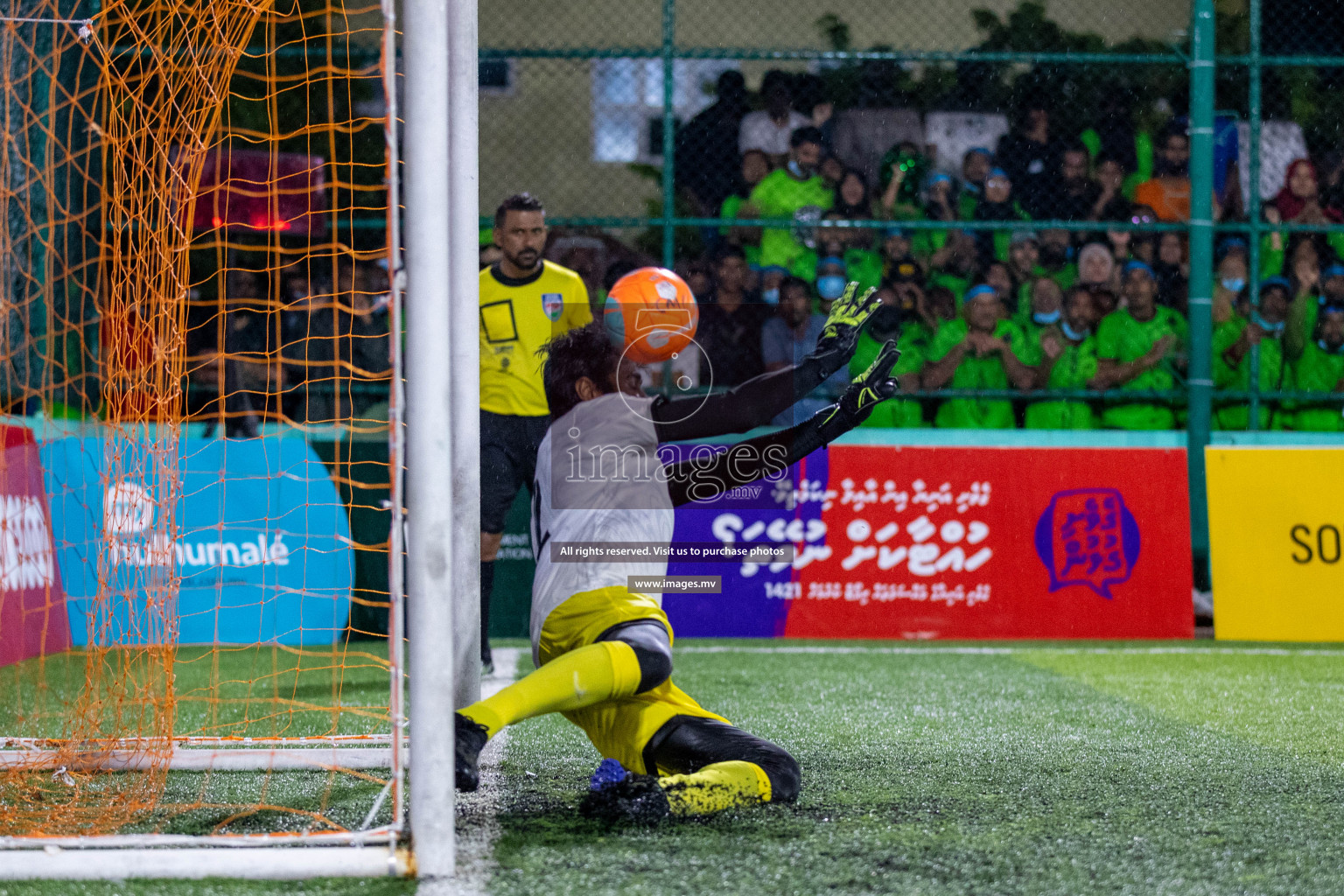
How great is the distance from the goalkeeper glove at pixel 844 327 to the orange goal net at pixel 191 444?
111 cm

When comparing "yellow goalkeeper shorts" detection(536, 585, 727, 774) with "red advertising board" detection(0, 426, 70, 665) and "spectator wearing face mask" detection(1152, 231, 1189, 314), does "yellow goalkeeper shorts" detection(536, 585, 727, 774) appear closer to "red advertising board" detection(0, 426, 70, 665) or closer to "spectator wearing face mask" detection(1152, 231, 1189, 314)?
"red advertising board" detection(0, 426, 70, 665)

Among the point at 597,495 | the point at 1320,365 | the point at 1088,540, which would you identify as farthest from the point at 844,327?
the point at 1320,365

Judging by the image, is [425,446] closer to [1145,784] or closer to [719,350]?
[1145,784]

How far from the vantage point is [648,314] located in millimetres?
3668

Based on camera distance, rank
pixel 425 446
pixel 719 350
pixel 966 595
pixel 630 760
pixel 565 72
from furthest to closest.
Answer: pixel 565 72 < pixel 719 350 < pixel 966 595 < pixel 630 760 < pixel 425 446

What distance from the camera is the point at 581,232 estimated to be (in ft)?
25.4

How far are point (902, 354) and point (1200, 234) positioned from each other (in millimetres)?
1871

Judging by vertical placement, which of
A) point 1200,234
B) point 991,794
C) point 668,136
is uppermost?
point 668,136

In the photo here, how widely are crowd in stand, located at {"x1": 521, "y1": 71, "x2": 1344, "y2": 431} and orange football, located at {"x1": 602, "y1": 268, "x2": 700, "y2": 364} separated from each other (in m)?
3.66

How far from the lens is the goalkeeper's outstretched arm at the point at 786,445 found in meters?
3.24

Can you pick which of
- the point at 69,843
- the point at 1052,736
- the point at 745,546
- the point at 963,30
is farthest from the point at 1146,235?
the point at 69,843

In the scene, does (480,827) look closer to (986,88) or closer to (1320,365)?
(986,88)

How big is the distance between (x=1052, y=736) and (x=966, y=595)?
2.74 metres

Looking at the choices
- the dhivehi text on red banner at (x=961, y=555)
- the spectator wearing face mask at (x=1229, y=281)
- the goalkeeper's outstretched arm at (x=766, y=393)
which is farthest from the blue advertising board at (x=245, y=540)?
the spectator wearing face mask at (x=1229, y=281)
